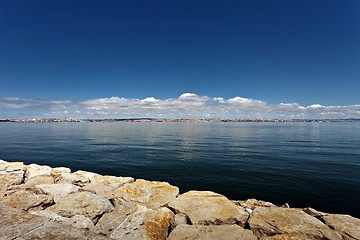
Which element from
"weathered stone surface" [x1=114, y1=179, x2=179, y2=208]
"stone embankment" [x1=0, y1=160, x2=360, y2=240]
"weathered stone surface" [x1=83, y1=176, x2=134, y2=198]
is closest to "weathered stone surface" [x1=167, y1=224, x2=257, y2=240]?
"stone embankment" [x1=0, y1=160, x2=360, y2=240]

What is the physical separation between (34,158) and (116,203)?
23211 mm

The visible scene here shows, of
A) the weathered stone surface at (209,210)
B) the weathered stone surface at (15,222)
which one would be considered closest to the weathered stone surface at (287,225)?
the weathered stone surface at (209,210)

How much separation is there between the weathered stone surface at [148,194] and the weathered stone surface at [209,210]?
34.4 inches

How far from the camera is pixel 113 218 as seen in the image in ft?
21.2

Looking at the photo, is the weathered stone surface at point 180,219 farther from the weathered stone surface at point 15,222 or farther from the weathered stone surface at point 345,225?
the weathered stone surface at point 345,225

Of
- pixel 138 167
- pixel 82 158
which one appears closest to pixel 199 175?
pixel 138 167

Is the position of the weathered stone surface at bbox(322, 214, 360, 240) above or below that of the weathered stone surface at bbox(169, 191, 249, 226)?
below

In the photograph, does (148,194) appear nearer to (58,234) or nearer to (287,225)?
(58,234)

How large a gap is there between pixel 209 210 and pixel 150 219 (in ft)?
7.41

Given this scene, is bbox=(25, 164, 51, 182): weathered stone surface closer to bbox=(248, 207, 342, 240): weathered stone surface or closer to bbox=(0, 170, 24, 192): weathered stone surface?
bbox=(0, 170, 24, 192): weathered stone surface

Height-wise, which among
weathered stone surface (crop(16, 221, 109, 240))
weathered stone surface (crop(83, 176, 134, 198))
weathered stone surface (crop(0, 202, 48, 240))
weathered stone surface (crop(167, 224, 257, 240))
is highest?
weathered stone surface (crop(0, 202, 48, 240))

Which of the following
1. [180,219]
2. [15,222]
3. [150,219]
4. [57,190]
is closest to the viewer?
[15,222]

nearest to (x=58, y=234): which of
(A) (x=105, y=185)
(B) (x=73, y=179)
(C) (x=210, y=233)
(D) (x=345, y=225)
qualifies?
(C) (x=210, y=233)

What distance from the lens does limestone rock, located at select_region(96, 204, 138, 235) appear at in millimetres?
5852
